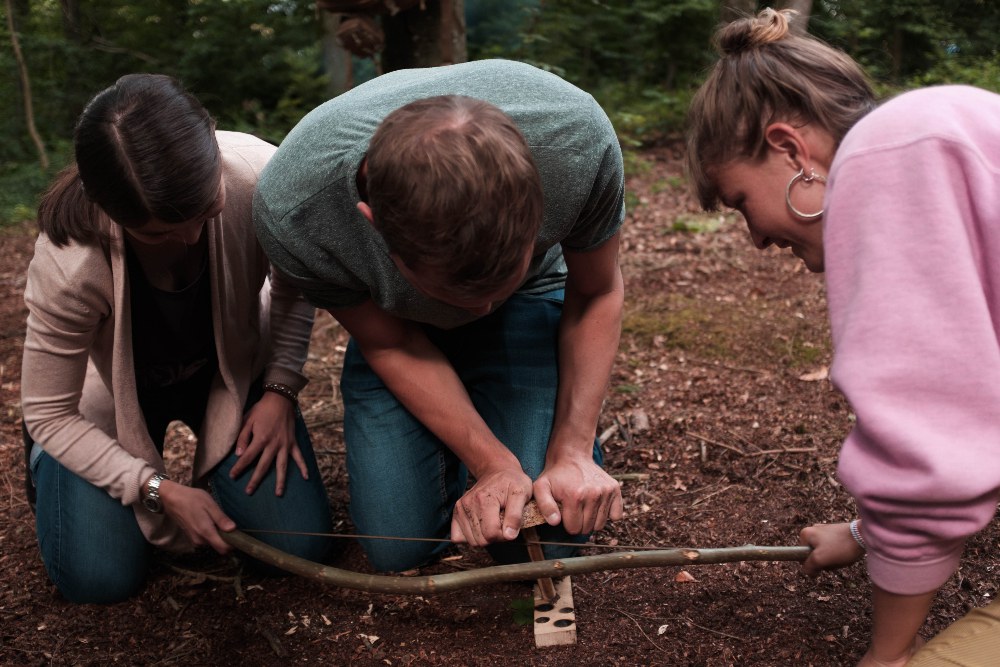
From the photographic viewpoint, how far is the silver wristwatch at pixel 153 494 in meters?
2.24

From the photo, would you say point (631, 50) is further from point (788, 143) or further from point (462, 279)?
point (462, 279)

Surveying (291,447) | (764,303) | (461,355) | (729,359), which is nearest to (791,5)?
(764,303)

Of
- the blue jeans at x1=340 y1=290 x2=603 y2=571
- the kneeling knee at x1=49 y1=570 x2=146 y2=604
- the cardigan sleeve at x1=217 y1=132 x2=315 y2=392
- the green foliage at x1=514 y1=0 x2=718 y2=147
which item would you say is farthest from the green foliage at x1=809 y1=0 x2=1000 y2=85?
the kneeling knee at x1=49 y1=570 x2=146 y2=604

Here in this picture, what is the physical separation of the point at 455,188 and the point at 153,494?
1.35 m

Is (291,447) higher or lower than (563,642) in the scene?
higher

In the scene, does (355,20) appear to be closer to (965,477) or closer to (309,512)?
(309,512)

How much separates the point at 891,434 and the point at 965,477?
0.11m

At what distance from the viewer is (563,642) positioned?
2045 millimetres

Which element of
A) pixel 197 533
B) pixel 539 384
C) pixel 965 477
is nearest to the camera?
pixel 965 477

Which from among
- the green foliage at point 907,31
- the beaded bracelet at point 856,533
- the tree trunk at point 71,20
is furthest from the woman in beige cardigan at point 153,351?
the tree trunk at point 71,20

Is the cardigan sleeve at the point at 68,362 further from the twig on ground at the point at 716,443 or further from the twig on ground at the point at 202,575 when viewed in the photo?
the twig on ground at the point at 716,443

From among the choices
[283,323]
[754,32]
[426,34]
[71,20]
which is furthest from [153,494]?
[71,20]

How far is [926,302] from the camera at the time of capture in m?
1.15

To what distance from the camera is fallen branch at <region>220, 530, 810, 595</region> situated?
5.86 ft
